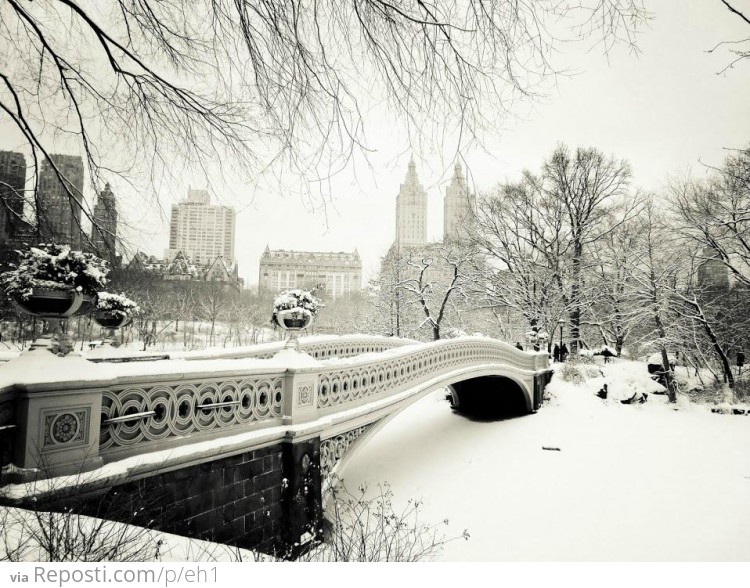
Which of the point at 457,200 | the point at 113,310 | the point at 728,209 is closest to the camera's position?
the point at 457,200

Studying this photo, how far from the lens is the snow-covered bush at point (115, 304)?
4.45m

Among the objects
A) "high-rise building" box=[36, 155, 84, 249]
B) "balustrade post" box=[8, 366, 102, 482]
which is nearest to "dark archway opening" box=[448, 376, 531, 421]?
"high-rise building" box=[36, 155, 84, 249]

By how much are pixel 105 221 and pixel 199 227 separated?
64 centimetres

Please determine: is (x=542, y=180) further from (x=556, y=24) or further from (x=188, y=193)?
(x=188, y=193)

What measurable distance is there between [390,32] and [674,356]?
13.2 meters

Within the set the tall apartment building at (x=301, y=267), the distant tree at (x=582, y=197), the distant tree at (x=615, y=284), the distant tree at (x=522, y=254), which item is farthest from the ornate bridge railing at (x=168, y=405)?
the distant tree at (x=522, y=254)

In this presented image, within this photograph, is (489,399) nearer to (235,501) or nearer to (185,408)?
(235,501)

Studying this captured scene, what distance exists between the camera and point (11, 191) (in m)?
2.71

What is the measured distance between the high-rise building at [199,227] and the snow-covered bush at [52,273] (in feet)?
3.10

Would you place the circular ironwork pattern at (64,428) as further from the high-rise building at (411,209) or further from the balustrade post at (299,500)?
the high-rise building at (411,209)

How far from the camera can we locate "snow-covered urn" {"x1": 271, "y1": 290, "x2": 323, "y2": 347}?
402 centimetres

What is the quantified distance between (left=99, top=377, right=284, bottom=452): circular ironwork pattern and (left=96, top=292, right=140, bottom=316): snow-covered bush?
2162 millimetres

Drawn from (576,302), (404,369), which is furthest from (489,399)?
(404,369)

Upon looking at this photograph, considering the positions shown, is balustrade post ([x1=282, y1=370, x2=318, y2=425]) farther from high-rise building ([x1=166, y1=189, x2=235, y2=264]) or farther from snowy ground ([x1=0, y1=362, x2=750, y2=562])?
snowy ground ([x1=0, y1=362, x2=750, y2=562])
